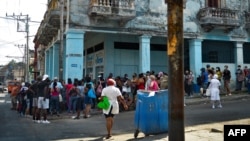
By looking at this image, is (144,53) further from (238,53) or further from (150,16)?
(238,53)

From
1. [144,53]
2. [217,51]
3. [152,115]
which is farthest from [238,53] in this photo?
[152,115]

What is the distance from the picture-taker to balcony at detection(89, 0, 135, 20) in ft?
65.5

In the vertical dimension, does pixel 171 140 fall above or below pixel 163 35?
below

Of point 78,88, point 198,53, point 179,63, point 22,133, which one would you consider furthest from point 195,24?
point 179,63

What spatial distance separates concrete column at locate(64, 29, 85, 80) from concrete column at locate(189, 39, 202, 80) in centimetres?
746

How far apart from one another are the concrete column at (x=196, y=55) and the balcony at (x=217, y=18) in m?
1.13

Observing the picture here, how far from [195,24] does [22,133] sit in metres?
15.4

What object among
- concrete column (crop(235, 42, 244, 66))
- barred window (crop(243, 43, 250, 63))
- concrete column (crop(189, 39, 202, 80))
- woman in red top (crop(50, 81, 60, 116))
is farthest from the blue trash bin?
barred window (crop(243, 43, 250, 63))

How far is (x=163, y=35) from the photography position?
2270 centimetres

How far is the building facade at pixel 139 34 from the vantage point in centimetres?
2034

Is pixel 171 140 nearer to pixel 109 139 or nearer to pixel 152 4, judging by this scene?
pixel 109 139

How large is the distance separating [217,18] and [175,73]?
18.0 meters

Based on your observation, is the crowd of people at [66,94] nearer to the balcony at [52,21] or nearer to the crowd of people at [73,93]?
the crowd of people at [73,93]

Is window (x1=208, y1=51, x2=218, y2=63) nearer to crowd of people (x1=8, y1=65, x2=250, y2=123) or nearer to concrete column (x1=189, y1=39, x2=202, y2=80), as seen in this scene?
concrete column (x1=189, y1=39, x2=202, y2=80)
